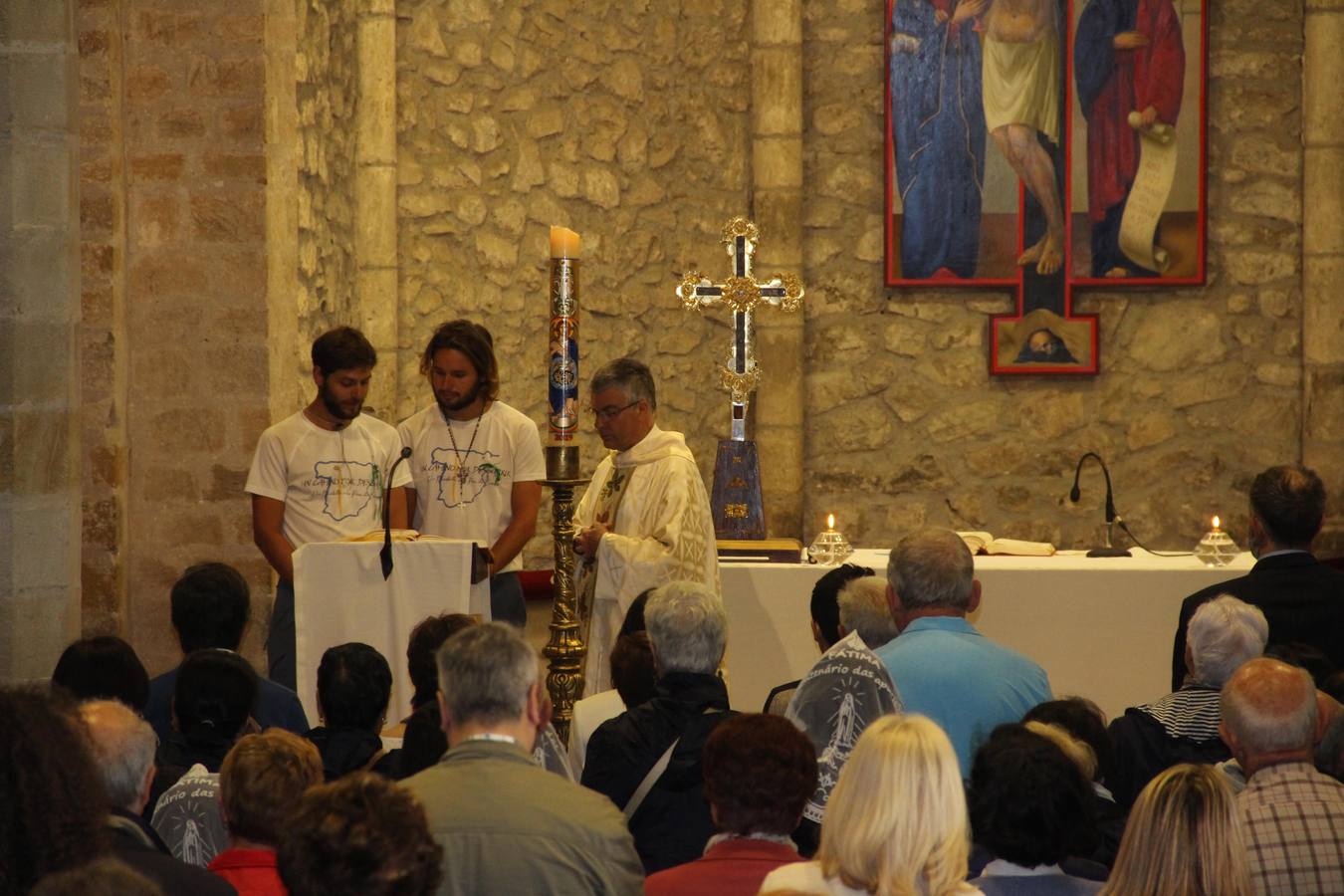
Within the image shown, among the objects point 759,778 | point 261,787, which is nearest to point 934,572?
point 759,778

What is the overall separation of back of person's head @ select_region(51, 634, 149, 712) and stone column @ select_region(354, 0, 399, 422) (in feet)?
15.2

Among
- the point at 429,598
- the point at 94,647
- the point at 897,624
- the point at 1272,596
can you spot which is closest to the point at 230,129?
the point at 429,598

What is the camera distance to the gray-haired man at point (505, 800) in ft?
8.84

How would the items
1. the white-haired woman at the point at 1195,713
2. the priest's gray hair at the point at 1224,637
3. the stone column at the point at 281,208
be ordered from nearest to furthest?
the white-haired woman at the point at 1195,713, the priest's gray hair at the point at 1224,637, the stone column at the point at 281,208

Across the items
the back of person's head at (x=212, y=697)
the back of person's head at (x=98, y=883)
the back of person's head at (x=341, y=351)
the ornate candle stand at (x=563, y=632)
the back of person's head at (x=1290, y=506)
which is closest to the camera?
the back of person's head at (x=98, y=883)

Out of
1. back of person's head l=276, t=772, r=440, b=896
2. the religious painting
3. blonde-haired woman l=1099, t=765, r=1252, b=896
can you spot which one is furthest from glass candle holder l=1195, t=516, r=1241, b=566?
back of person's head l=276, t=772, r=440, b=896

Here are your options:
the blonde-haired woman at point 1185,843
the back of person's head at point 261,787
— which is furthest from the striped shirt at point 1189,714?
the back of person's head at point 261,787

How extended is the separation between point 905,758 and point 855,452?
651 centimetres

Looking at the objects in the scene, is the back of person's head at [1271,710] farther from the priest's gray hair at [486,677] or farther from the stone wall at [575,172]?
the stone wall at [575,172]

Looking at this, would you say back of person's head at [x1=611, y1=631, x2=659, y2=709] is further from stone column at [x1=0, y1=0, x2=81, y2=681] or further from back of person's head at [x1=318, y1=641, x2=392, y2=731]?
stone column at [x1=0, y1=0, x2=81, y2=681]

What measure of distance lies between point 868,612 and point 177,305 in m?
3.64

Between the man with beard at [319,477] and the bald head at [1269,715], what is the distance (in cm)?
322

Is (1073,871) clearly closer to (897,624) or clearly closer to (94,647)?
(897,624)

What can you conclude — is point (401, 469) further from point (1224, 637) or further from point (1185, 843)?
point (1185, 843)
